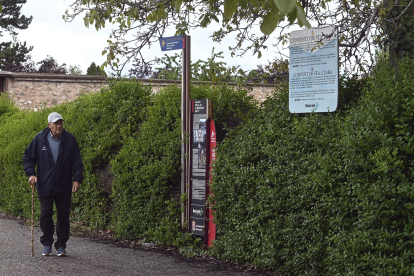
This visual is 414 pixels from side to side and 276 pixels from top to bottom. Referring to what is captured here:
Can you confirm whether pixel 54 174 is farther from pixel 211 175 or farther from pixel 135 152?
pixel 211 175

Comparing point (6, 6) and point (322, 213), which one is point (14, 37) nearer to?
point (6, 6)

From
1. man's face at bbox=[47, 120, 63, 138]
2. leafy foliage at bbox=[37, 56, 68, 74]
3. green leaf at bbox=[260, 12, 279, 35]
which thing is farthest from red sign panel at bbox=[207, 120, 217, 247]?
leafy foliage at bbox=[37, 56, 68, 74]

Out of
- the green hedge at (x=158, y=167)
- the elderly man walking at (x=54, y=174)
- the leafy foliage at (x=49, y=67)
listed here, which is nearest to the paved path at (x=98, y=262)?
the elderly man walking at (x=54, y=174)

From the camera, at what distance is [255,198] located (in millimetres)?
6180

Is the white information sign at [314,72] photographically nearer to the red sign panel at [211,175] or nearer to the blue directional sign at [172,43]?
the red sign panel at [211,175]

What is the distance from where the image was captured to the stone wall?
2604cm

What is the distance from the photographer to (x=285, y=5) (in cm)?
245

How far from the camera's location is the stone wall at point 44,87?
1025 inches

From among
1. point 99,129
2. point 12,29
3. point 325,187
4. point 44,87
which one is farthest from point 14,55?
point 325,187

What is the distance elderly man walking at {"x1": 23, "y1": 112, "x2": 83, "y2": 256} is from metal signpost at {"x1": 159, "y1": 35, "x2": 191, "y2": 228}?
5.32ft

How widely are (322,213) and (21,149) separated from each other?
28.4 ft

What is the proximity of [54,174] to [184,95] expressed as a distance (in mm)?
2361

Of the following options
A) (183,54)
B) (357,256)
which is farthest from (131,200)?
(357,256)

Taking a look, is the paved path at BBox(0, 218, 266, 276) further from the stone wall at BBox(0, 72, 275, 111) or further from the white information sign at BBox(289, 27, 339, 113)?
the stone wall at BBox(0, 72, 275, 111)
